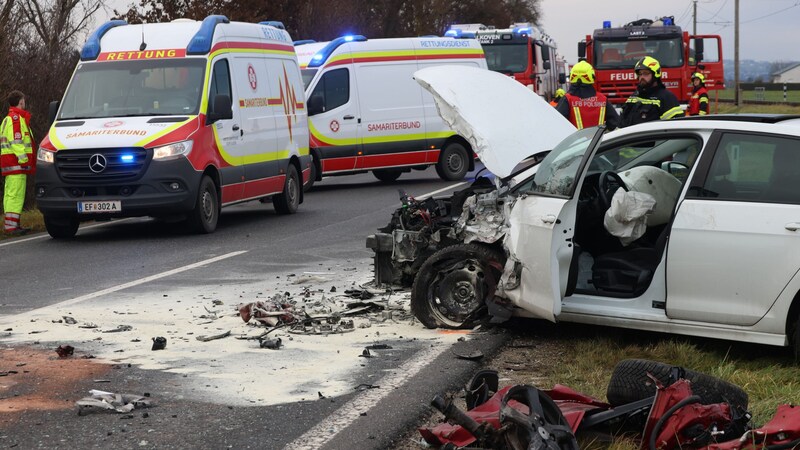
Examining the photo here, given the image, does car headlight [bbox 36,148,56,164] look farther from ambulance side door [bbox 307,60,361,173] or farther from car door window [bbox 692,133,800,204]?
car door window [bbox 692,133,800,204]

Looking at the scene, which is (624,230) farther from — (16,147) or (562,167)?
(16,147)

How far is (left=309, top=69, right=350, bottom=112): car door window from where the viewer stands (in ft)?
67.1

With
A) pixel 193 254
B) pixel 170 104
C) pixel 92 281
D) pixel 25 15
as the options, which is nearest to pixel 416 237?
pixel 92 281

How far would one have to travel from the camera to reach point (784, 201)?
21.3 ft

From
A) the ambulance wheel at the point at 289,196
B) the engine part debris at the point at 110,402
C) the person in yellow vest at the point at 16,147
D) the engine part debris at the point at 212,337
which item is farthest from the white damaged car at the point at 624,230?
the person in yellow vest at the point at 16,147

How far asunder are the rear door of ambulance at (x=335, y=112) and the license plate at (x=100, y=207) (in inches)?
287

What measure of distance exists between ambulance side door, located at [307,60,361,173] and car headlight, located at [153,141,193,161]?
680 centimetres

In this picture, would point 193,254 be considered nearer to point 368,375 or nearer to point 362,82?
point 368,375

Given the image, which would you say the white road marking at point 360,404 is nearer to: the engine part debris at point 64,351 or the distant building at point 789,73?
the engine part debris at point 64,351

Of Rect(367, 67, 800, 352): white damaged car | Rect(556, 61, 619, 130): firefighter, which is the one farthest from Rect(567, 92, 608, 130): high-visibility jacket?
Rect(367, 67, 800, 352): white damaged car

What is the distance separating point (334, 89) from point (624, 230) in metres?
13.7

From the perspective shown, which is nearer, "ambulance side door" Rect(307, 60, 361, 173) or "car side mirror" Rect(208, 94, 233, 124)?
"car side mirror" Rect(208, 94, 233, 124)

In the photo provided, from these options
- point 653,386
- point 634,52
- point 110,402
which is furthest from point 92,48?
point 634,52

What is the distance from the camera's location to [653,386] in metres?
5.14
